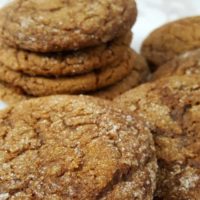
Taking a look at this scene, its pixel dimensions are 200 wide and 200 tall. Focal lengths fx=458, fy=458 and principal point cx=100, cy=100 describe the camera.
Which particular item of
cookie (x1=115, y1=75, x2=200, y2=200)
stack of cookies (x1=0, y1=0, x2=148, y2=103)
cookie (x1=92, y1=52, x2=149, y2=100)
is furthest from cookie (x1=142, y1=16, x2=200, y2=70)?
cookie (x1=115, y1=75, x2=200, y2=200)

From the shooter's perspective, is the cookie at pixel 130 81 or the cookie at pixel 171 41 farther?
the cookie at pixel 171 41

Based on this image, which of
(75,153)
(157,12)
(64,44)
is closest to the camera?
(75,153)

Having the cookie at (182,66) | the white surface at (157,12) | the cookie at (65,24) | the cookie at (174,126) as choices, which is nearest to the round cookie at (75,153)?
the cookie at (174,126)

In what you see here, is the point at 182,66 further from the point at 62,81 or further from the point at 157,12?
the point at 157,12

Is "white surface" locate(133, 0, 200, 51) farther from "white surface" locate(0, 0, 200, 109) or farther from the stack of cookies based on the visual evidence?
the stack of cookies

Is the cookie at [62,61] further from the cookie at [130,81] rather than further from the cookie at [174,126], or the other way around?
the cookie at [174,126]

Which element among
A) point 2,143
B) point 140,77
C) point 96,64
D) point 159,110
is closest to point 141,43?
point 140,77

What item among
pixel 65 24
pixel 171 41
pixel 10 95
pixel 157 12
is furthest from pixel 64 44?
pixel 157 12

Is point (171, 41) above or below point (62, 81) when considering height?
above
